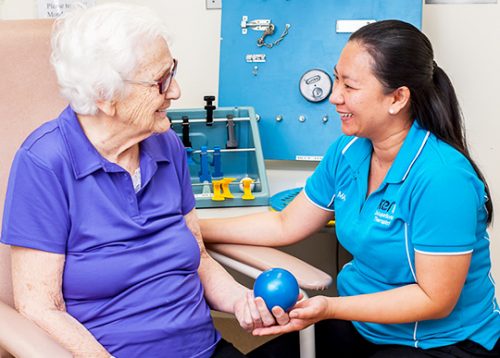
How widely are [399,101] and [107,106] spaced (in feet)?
2.07

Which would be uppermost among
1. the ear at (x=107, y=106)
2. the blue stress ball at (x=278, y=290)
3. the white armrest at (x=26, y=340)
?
the ear at (x=107, y=106)

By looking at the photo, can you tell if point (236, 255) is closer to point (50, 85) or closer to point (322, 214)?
point (322, 214)

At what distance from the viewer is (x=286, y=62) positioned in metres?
2.21

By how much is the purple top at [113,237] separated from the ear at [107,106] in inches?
2.5

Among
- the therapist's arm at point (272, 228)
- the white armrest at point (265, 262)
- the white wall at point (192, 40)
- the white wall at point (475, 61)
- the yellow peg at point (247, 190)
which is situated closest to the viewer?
the white armrest at point (265, 262)

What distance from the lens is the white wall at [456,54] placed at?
2.15 metres

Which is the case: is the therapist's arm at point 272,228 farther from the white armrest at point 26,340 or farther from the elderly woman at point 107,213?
the white armrest at point 26,340

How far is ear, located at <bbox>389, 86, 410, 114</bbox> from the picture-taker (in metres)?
1.39

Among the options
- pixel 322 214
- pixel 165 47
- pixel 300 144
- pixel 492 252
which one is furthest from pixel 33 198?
pixel 492 252

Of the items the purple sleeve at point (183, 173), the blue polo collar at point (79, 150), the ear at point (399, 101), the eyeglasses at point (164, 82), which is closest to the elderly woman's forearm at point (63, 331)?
the blue polo collar at point (79, 150)

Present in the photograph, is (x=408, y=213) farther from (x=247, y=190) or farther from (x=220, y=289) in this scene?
(x=247, y=190)

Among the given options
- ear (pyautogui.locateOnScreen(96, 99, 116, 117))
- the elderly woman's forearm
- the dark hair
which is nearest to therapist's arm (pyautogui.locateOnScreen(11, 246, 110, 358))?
the elderly woman's forearm

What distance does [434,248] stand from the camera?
1309 mm

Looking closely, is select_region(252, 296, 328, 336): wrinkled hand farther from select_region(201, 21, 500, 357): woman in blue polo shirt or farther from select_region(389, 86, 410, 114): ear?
select_region(389, 86, 410, 114): ear
